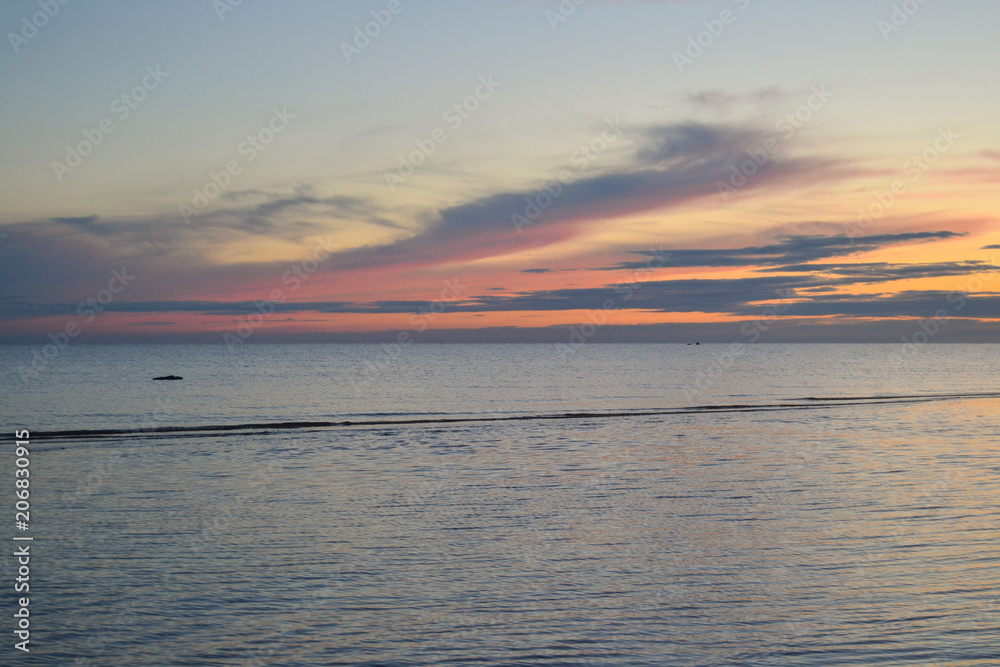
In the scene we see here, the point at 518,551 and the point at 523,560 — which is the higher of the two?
the point at 518,551

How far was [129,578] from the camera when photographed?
17250mm

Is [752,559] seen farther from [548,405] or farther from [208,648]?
[548,405]

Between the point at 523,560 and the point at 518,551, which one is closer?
the point at 523,560

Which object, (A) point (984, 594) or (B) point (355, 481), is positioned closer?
(A) point (984, 594)

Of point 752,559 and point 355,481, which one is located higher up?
point 355,481

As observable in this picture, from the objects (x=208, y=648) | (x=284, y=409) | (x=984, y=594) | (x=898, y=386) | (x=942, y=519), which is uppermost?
(x=898, y=386)

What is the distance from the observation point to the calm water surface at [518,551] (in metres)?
13.6

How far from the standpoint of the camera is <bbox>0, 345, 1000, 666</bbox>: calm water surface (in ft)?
44.5

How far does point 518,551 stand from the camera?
19375mm

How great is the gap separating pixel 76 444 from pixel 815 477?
3718 centimetres

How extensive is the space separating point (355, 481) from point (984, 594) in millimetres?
21277

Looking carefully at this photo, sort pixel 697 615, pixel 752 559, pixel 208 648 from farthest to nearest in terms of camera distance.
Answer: pixel 752 559, pixel 697 615, pixel 208 648

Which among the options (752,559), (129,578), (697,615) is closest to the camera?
(697,615)

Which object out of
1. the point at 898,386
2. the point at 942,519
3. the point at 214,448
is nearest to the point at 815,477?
the point at 942,519
